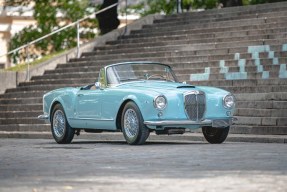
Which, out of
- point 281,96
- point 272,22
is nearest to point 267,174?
point 281,96

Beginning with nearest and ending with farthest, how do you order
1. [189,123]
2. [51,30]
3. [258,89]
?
[189,123] → [258,89] → [51,30]

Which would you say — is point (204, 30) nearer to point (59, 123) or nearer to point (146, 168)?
point (59, 123)

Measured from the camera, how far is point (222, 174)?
39.9 ft

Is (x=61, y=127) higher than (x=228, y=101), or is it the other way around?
(x=228, y=101)

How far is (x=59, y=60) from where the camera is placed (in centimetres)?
3400

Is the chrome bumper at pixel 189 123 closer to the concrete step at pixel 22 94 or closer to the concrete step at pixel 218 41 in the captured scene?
the concrete step at pixel 218 41

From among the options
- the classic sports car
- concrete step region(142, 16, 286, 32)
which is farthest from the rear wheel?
concrete step region(142, 16, 286, 32)

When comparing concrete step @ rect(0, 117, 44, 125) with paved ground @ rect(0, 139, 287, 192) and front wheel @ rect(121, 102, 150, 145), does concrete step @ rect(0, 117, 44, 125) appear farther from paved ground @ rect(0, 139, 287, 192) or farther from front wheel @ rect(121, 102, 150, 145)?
paved ground @ rect(0, 139, 287, 192)

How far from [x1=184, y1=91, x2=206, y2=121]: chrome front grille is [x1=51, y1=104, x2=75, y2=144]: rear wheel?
3.23m

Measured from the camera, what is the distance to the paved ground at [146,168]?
10891mm

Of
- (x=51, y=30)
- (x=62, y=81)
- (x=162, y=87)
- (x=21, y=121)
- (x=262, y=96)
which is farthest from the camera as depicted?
(x=51, y=30)

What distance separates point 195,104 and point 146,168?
617cm

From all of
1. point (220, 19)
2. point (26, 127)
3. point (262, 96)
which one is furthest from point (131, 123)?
point (220, 19)

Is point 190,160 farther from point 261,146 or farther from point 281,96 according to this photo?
point 281,96
